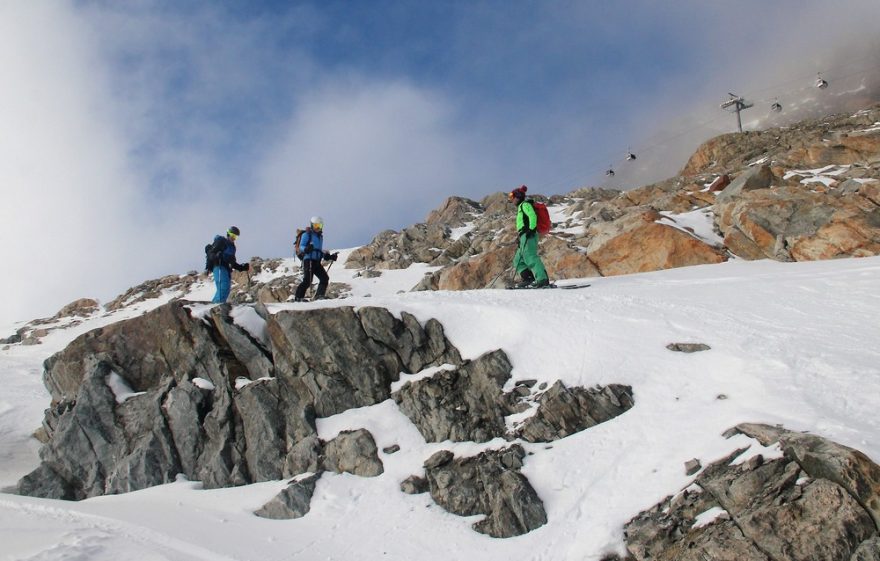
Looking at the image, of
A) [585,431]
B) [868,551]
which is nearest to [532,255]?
[585,431]

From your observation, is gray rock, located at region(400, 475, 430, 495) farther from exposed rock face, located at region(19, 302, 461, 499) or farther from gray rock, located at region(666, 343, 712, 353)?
gray rock, located at region(666, 343, 712, 353)

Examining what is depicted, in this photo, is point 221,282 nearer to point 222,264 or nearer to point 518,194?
point 222,264

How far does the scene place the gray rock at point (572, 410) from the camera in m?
8.66

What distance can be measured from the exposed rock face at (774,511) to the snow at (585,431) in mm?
179

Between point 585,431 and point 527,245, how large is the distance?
19.6 ft

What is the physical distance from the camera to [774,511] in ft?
19.0

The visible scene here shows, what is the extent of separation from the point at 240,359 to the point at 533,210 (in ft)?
23.3

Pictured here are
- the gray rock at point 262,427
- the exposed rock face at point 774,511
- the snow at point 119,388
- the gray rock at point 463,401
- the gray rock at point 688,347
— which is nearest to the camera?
the exposed rock face at point 774,511

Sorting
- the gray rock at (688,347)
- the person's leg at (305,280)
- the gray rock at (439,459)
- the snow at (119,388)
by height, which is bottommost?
the gray rock at (439,459)

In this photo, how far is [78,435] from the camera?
38.6 feet

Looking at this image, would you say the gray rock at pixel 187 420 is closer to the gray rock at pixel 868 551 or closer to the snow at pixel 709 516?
the snow at pixel 709 516

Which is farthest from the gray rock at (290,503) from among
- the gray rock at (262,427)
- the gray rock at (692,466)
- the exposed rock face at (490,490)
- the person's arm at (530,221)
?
the person's arm at (530,221)

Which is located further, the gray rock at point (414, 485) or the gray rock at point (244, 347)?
the gray rock at point (244, 347)

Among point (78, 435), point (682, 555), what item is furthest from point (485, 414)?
point (78, 435)
